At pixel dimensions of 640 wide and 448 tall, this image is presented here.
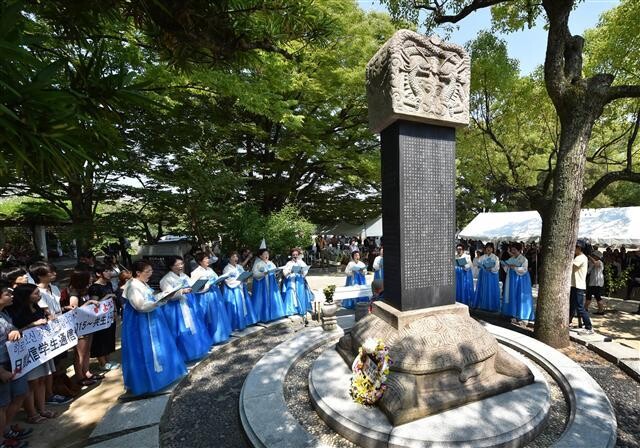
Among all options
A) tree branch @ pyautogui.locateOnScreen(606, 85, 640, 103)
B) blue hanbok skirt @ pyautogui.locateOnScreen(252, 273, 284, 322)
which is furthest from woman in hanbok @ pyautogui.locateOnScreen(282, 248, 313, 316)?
tree branch @ pyautogui.locateOnScreen(606, 85, 640, 103)

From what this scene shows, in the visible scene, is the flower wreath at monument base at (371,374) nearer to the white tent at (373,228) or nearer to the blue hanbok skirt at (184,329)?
the blue hanbok skirt at (184,329)

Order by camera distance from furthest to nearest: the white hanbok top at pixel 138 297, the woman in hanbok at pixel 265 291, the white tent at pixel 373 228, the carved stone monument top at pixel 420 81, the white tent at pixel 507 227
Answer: the white tent at pixel 373 228 → the white tent at pixel 507 227 → the woman in hanbok at pixel 265 291 → the white hanbok top at pixel 138 297 → the carved stone monument top at pixel 420 81

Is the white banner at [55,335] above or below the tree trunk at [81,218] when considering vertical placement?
below

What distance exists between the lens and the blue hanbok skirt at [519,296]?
8023mm

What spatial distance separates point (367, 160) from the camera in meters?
14.3

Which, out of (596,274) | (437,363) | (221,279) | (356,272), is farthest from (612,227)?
(221,279)

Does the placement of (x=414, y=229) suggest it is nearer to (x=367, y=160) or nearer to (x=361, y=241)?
(x=367, y=160)

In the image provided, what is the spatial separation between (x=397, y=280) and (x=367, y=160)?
10398mm

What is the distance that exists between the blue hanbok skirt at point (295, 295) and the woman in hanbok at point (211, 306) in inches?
88.0

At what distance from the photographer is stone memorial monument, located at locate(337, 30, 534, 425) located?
161 inches

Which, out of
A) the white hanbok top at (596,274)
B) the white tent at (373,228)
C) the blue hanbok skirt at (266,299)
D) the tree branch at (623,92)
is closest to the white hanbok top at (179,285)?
the blue hanbok skirt at (266,299)

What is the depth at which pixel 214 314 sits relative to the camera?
655 cm

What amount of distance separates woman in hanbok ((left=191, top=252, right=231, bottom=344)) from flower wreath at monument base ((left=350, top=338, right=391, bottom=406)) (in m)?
3.68

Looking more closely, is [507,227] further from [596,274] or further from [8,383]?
[8,383]
